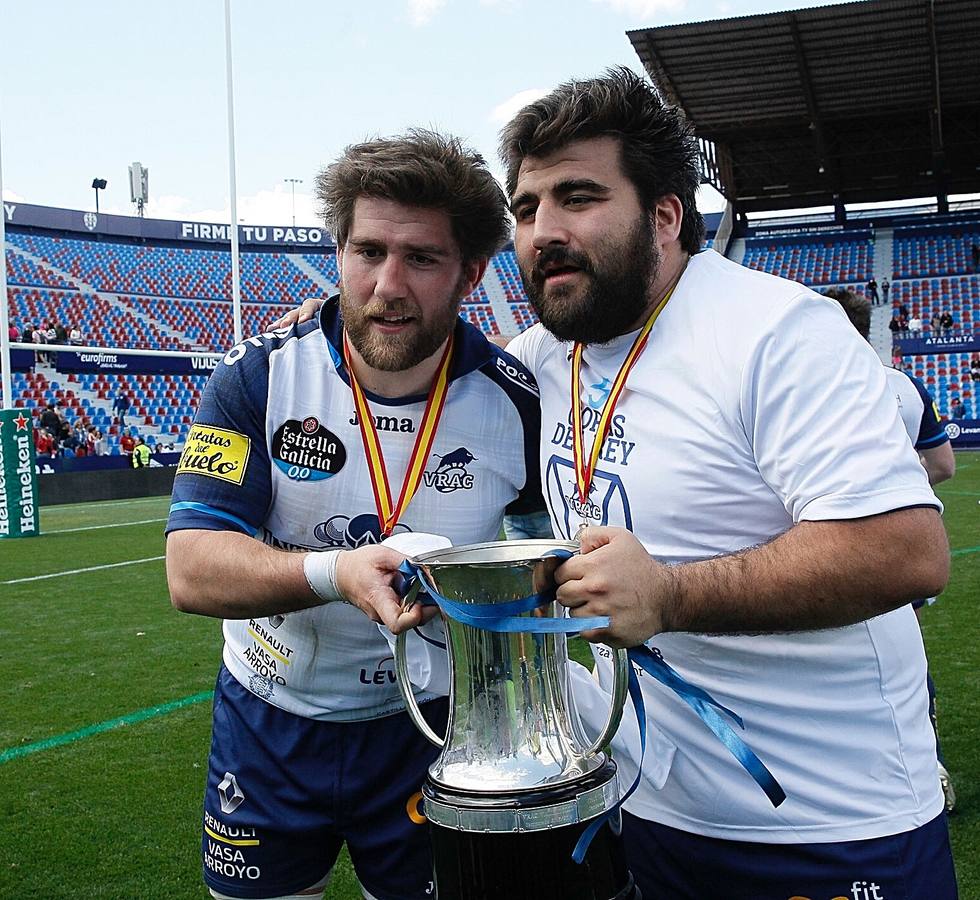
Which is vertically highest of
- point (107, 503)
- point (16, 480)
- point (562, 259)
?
point (562, 259)

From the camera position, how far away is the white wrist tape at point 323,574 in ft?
5.45

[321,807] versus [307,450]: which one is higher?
[307,450]

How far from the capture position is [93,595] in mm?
9523

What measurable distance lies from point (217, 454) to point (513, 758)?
3.19ft

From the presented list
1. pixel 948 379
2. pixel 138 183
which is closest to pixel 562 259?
pixel 948 379

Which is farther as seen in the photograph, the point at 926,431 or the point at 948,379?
the point at 948,379

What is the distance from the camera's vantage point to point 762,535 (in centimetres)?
174

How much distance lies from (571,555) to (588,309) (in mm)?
692

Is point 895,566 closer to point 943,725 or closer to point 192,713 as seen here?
point 943,725

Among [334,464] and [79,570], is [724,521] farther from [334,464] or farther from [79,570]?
[79,570]

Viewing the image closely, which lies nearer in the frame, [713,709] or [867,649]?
[713,709]

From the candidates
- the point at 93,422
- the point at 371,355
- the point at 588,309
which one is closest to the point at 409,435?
the point at 371,355

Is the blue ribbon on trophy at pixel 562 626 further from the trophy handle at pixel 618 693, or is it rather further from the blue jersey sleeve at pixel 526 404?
the blue jersey sleeve at pixel 526 404

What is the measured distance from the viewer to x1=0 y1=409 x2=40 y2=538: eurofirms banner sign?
1459 centimetres
